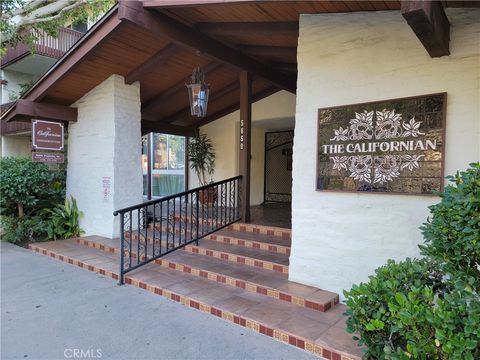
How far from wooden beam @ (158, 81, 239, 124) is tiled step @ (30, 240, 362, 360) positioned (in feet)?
13.9

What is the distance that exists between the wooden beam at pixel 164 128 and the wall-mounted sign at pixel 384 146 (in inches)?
202

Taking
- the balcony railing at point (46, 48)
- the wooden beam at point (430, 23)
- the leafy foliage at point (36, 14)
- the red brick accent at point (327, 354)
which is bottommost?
the red brick accent at point (327, 354)

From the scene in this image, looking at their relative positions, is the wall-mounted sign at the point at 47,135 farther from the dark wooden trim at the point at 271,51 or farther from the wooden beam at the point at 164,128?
the dark wooden trim at the point at 271,51

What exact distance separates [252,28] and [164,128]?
4387 mm

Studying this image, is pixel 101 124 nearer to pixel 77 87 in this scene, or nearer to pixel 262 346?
pixel 77 87

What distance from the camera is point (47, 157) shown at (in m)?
6.16

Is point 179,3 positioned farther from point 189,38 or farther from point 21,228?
point 21,228

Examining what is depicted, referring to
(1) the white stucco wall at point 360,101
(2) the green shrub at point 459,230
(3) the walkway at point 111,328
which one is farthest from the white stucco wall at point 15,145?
(2) the green shrub at point 459,230

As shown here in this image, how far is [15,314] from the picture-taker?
3453mm

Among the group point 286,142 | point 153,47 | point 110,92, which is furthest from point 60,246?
point 286,142

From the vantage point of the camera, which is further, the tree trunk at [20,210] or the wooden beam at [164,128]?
the wooden beam at [164,128]

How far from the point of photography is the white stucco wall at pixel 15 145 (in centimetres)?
1156

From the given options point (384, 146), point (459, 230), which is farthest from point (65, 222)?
point (459, 230)

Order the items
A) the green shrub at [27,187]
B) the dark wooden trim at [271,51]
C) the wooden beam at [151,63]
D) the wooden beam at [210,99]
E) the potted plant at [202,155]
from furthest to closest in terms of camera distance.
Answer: the potted plant at [202,155] < the wooden beam at [210,99] < the green shrub at [27,187] < the wooden beam at [151,63] < the dark wooden trim at [271,51]
